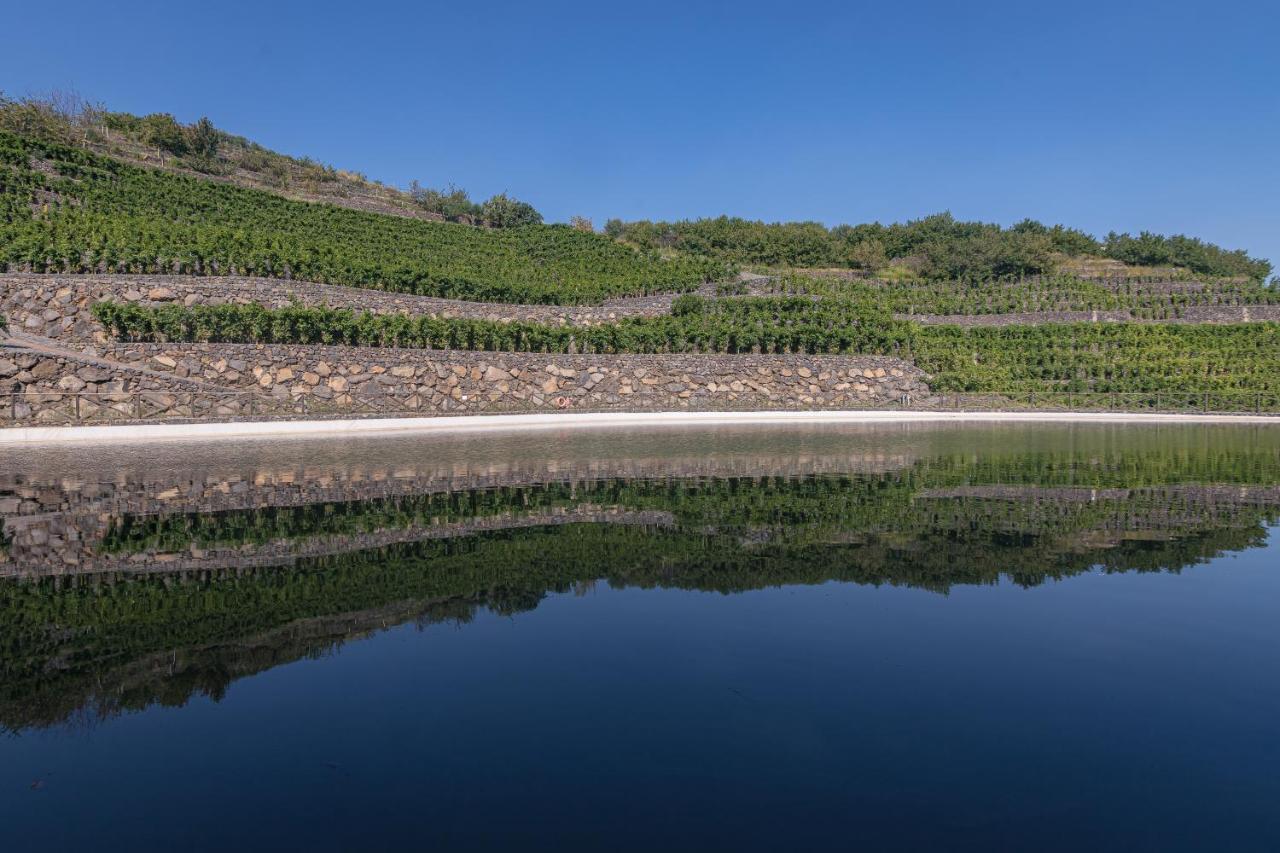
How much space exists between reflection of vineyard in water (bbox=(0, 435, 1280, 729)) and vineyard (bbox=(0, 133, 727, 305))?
1987 cm

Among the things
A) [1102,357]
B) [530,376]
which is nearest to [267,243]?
[530,376]

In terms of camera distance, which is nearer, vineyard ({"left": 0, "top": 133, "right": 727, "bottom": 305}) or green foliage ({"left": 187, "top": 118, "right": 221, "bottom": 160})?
vineyard ({"left": 0, "top": 133, "right": 727, "bottom": 305})

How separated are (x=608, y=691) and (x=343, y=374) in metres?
23.4

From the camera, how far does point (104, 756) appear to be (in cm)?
371

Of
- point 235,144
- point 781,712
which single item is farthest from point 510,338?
point 235,144

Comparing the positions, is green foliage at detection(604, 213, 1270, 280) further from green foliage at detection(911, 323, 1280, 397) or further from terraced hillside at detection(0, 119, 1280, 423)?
green foliage at detection(911, 323, 1280, 397)

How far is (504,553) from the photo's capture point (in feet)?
24.9

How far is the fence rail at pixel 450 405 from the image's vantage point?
2045 centimetres

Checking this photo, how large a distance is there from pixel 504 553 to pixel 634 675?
3.13m

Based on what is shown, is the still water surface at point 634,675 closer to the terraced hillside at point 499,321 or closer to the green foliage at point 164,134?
the terraced hillside at point 499,321

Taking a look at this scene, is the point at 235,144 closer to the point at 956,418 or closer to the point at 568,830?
the point at 956,418

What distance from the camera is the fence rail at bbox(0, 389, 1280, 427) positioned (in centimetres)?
2045

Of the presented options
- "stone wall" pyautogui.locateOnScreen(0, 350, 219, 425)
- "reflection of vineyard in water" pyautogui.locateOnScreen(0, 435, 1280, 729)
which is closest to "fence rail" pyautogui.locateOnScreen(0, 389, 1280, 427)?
"stone wall" pyautogui.locateOnScreen(0, 350, 219, 425)

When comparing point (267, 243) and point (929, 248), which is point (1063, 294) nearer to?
point (929, 248)
